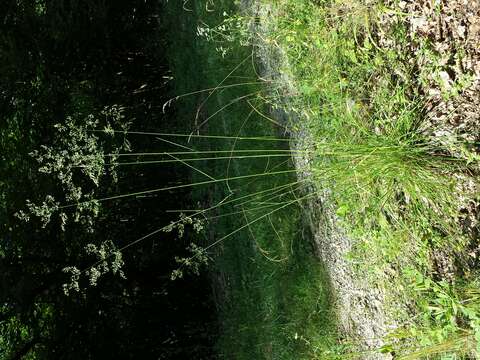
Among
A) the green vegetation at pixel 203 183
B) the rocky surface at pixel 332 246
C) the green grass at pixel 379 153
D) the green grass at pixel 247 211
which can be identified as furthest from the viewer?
the green grass at pixel 247 211

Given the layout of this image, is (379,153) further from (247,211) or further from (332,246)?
(247,211)

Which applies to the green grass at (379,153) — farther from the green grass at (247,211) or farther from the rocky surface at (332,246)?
the green grass at (247,211)

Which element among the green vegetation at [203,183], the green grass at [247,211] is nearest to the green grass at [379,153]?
the green vegetation at [203,183]

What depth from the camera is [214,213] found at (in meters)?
3.79

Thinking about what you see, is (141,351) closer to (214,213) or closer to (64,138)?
(214,213)

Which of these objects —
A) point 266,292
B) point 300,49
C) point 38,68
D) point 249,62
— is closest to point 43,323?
point 266,292

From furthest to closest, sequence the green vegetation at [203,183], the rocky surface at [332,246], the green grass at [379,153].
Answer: the rocky surface at [332,246]
the green vegetation at [203,183]
the green grass at [379,153]

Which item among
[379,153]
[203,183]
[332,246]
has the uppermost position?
[203,183]

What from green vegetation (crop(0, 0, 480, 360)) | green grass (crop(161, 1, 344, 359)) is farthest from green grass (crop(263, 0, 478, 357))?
green grass (crop(161, 1, 344, 359))

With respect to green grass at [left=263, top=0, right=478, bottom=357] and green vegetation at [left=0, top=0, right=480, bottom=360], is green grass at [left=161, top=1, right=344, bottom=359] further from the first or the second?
green grass at [left=263, top=0, right=478, bottom=357]

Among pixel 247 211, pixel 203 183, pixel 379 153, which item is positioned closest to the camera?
pixel 379 153

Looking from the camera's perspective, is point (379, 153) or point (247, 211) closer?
point (379, 153)

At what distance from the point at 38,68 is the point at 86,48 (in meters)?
0.35

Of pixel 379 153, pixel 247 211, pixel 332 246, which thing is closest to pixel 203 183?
pixel 247 211
